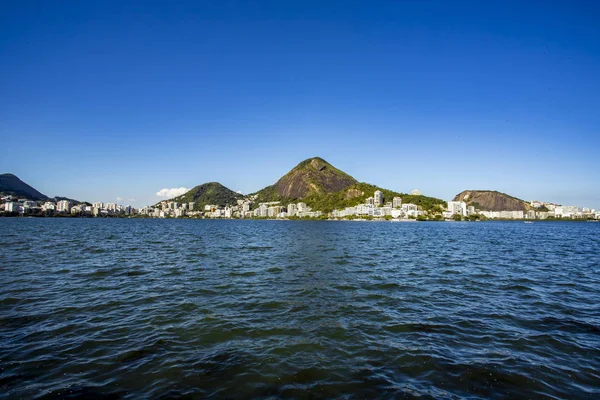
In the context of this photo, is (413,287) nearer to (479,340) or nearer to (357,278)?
(357,278)

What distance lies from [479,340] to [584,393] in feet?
10.4

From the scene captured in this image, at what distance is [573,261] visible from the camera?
31.4 meters

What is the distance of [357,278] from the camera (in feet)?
68.3

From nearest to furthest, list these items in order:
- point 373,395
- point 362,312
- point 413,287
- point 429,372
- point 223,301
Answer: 1. point 373,395
2. point 429,372
3. point 362,312
4. point 223,301
5. point 413,287

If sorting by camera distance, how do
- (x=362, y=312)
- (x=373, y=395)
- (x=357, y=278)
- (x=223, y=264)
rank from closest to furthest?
(x=373, y=395), (x=362, y=312), (x=357, y=278), (x=223, y=264)

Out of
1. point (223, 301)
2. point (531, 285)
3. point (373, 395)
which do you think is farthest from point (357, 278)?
point (373, 395)

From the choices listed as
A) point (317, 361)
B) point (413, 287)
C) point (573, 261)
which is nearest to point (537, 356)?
point (317, 361)

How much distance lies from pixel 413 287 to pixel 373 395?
41.0 feet

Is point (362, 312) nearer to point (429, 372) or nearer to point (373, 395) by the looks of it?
point (429, 372)

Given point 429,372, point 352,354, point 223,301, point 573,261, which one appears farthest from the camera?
point 573,261

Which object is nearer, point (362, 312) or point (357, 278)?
point (362, 312)

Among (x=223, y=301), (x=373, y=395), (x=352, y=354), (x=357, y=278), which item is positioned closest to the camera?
(x=373, y=395)

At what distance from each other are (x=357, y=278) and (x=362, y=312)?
24.6 ft

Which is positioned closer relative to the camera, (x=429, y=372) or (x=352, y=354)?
(x=429, y=372)
